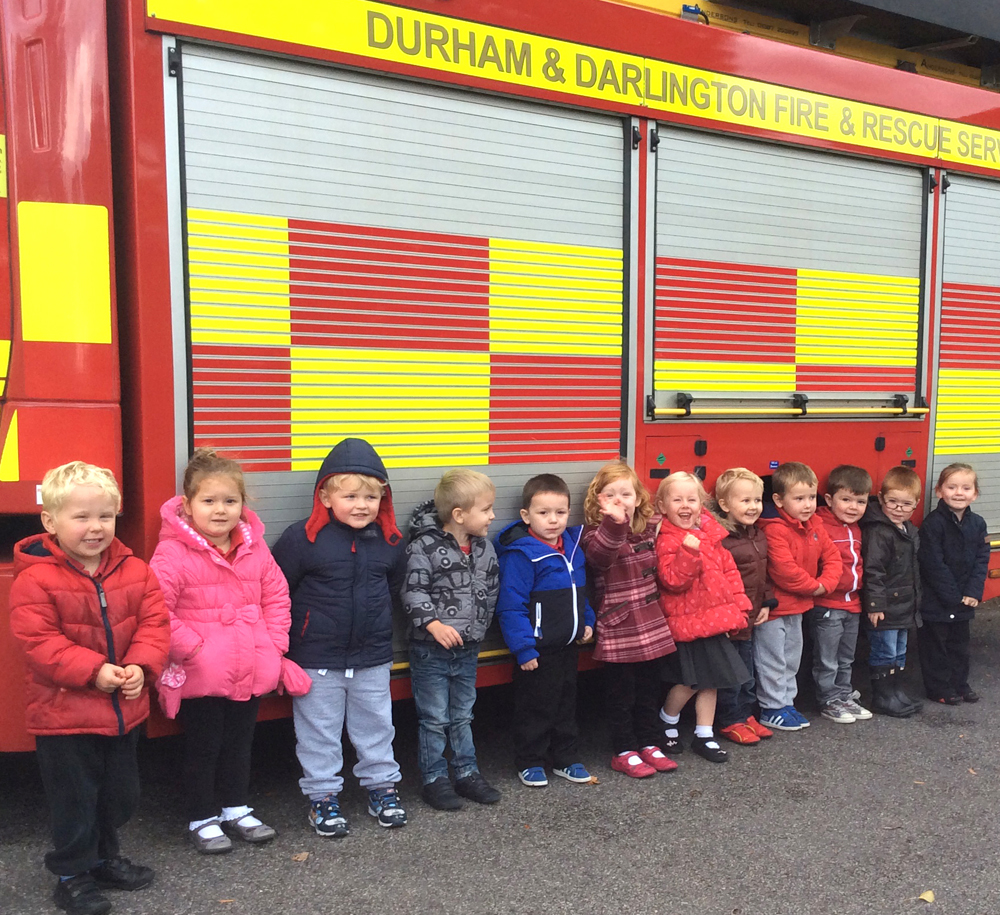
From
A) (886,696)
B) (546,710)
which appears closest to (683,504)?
(546,710)

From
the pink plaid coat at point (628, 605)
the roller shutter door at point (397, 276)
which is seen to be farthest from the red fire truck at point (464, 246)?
the pink plaid coat at point (628, 605)

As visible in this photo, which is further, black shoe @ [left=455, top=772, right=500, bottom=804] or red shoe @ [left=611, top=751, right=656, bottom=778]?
red shoe @ [left=611, top=751, right=656, bottom=778]

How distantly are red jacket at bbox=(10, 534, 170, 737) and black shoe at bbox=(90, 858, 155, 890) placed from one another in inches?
17.9

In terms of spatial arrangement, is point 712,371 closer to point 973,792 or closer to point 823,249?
point 823,249

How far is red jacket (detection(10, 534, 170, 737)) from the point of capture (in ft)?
8.82

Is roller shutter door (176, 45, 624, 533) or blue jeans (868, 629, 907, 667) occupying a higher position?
roller shutter door (176, 45, 624, 533)

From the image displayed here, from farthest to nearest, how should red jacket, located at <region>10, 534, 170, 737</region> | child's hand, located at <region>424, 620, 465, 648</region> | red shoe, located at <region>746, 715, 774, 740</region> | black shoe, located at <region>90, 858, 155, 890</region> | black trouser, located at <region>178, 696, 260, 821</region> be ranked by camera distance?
red shoe, located at <region>746, 715, 774, 740</region>
child's hand, located at <region>424, 620, 465, 648</region>
black trouser, located at <region>178, 696, 260, 821</region>
black shoe, located at <region>90, 858, 155, 890</region>
red jacket, located at <region>10, 534, 170, 737</region>

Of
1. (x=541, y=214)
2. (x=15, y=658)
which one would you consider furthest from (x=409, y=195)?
(x=15, y=658)

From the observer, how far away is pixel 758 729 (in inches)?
170

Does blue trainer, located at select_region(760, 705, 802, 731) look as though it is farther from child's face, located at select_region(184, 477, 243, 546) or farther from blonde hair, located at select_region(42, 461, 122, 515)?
blonde hair, located at select_region(42, 461, 122, 515)

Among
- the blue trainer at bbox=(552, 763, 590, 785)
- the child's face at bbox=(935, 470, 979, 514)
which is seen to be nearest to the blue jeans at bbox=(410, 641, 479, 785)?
the blue trainer at bbox=(552, 763, 590, 785)

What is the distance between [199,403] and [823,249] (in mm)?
3023

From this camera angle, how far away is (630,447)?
4.06 metres

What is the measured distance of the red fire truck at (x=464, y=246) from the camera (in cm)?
304
